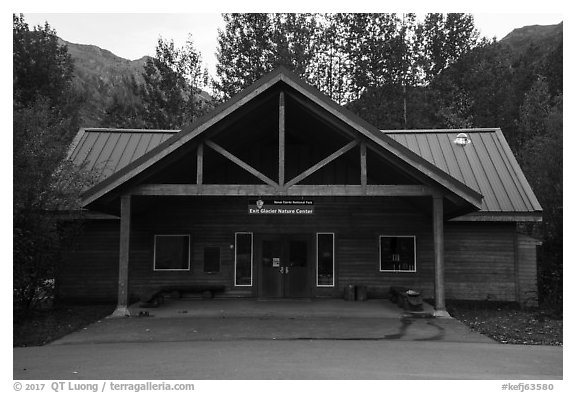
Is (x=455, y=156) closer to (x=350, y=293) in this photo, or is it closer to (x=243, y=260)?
(x=350, y=293)

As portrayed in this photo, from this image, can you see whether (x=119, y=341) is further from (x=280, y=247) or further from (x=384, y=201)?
(x=384, y=201)

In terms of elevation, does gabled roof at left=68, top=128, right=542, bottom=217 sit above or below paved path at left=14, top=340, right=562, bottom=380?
above

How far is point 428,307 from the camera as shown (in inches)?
661

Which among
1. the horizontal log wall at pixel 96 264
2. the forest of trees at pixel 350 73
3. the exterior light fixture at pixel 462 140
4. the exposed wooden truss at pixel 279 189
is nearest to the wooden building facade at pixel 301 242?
the horizontal log wall at pixel 96 264

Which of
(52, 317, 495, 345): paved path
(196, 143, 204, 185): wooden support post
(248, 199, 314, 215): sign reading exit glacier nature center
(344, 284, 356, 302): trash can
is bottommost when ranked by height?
(52, 317, 495, 345): paved path

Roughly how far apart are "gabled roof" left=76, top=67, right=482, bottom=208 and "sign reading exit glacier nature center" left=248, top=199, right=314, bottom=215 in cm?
240

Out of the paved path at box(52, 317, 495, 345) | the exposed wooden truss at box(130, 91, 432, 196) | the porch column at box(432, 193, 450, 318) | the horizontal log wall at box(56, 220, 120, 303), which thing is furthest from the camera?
the horizontal log wall at box(56, 220, 120, 303)

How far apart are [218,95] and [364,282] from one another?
2246 cm

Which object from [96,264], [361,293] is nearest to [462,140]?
[361,293]

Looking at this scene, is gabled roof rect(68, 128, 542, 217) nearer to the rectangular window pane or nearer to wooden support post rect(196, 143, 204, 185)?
the rectangular window pane

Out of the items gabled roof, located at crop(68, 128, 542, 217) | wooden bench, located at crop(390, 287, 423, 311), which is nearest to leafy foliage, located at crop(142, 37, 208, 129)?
gabled roof, located at crop(68, 128, 542, 217)

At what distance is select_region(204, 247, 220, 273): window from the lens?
18.9 meters

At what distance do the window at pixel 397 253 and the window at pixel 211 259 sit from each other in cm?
552

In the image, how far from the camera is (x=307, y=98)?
1389cm
